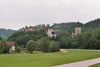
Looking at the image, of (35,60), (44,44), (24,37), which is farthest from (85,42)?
(35,60)

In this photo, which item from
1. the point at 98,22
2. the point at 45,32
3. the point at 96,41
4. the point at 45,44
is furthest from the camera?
the point at 98,22

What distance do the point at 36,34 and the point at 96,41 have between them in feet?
194

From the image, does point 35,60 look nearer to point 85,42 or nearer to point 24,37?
point 85,42

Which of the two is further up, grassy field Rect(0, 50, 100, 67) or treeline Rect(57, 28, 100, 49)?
treeline Rect(57, 28, 100, 49)

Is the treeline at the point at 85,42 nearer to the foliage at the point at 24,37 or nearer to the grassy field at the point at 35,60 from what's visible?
the foliage at the point at 24,37

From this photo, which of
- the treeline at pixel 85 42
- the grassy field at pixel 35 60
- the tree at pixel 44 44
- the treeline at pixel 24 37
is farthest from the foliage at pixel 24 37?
the grassy field at pixel 35 60

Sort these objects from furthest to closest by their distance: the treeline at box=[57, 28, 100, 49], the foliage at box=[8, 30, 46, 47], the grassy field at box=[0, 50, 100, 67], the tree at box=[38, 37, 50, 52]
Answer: the foliage at box=[8, 30, 46, 47] < the treeline at box=[57, 28, 100, 49] < the tree at box=[38, 37, 50, 52] < the grassy field at box=[0, 50, 100, 67]

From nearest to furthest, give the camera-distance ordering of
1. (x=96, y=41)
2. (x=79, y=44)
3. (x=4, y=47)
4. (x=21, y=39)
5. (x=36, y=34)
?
(x=4, y=47)
(x=96, y=41)
(x=79, y=44)
(x=21, y=39)
(x=36, y=34)

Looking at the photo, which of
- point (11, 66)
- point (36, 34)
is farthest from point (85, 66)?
point (36, 34)

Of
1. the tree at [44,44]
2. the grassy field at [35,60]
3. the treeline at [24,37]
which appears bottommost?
the grassy field at [35,60]

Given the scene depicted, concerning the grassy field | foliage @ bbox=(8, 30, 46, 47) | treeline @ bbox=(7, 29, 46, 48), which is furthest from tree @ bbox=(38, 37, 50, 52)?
foliage @ bbox=(8, 30, 46, 47)

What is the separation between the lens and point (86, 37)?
3816 inches

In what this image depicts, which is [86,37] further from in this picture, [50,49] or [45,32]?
[45,32]

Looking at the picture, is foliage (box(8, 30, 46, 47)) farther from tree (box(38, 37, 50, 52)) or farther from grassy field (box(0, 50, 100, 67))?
grassy field (box(0, 50, 100, 67))
